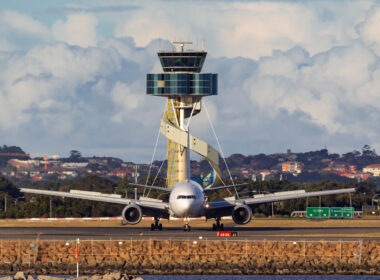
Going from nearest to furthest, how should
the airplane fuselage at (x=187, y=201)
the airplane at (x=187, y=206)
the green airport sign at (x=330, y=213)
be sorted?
the airplane fuselage at (x=187, y=201), the airplane at (x=187, y=206), the green airport sign at (x=330, y=213)

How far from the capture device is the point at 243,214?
8888 cm

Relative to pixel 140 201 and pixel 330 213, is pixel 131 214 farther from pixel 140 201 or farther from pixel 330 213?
pixel 330 213

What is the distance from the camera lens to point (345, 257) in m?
61.2

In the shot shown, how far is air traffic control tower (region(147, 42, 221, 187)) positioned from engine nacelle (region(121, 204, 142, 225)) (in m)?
71.7

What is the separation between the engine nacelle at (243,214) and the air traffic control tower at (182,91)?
7162 centimetres

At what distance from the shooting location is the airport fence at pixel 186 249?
203 ft

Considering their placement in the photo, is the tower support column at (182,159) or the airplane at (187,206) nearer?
the airplane at (187,206)

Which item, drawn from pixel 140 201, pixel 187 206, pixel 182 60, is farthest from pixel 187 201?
pixel 182 60

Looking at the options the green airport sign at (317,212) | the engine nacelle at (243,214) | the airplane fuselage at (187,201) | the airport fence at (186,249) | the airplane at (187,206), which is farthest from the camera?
the green airport sign at (317,212)

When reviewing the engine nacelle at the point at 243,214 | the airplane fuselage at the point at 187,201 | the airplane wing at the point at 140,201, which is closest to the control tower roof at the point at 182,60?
the airplane wing at the point at 140,201

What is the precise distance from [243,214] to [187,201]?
29.2 ft

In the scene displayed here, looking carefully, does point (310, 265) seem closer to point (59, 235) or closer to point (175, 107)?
point (59, 235)

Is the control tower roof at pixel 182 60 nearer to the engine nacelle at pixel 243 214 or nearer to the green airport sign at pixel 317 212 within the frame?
the green airport sign at pixel 317 212

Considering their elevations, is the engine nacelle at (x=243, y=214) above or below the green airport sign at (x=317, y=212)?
below
